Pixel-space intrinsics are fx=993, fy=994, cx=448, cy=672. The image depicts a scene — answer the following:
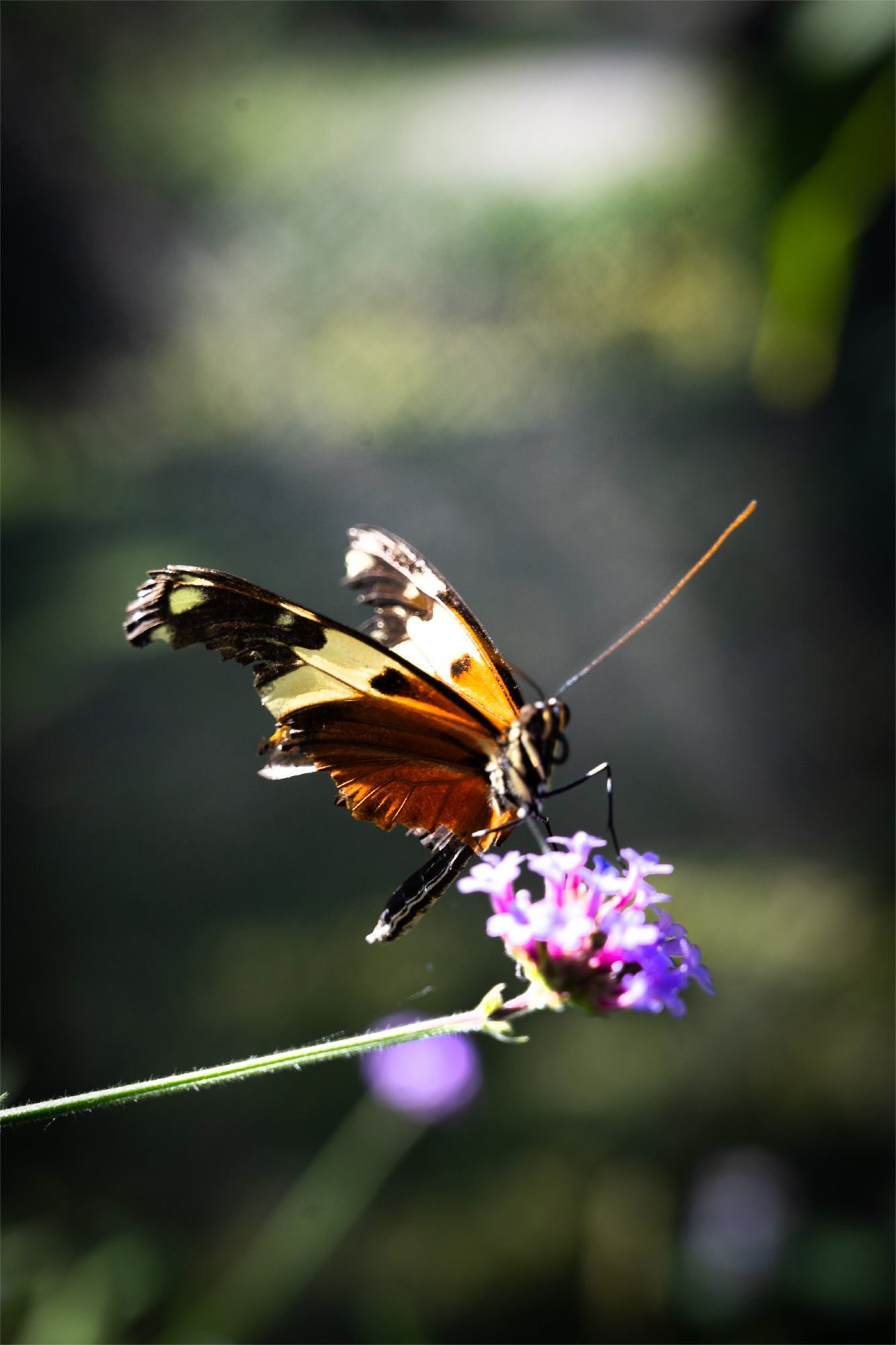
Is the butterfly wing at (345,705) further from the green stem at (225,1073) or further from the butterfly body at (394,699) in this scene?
the green stem at (225,1073)

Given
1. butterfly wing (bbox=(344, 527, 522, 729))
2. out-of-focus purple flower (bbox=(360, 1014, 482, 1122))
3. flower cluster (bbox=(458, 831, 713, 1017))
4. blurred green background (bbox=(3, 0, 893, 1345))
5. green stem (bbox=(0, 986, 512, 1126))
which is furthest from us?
blurred green background (bbox=(3, 0, 893, 1345))

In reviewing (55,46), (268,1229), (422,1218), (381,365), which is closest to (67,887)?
(268,1229)

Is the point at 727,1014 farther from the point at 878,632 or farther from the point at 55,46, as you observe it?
the point at 55,46

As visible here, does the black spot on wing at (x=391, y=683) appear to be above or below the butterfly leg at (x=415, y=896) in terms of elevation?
above

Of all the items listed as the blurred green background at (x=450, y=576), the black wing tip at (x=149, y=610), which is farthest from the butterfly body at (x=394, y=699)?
the blurred green background at (x=450, y=576)

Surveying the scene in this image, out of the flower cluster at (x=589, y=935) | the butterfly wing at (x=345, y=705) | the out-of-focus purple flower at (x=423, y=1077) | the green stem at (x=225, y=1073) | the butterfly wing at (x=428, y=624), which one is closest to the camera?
the green stem at (x=225, y=1073)

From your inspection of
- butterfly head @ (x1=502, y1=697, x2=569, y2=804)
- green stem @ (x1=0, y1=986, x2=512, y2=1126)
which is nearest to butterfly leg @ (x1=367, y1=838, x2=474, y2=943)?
butterfly head @ (x1=502, y1=697, x2=569, y2=804)

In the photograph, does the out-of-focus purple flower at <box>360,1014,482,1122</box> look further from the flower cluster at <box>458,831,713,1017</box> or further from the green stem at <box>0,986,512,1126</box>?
the green stem at <box>0,986,512,1126</box>

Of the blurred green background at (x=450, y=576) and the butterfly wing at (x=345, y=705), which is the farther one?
the blurred green background at (x=450, y=576)
